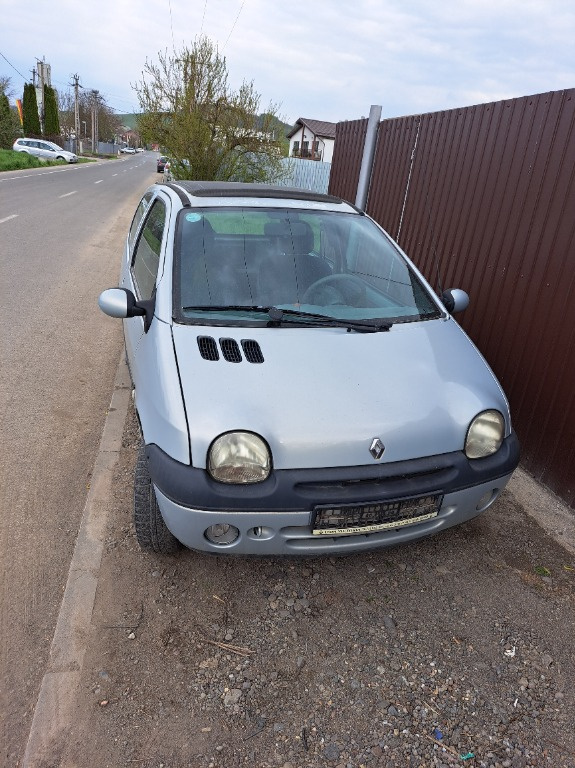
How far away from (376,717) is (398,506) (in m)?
0.82

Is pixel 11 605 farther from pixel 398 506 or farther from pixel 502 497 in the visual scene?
pixel 502 497

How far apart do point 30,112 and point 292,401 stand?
5938 cm

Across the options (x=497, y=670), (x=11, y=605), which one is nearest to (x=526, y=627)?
(x=497, y=670)

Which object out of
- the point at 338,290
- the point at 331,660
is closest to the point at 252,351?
the point at 338,290

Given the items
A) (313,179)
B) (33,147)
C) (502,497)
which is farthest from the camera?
(33,147)

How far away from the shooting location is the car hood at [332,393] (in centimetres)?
226

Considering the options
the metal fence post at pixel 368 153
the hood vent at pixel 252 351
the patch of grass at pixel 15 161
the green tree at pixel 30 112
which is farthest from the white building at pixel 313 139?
the hood vent at pixel 252 351

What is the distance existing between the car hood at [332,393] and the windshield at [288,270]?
0.24m

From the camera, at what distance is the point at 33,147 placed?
40.8 m

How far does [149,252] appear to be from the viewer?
360 cm

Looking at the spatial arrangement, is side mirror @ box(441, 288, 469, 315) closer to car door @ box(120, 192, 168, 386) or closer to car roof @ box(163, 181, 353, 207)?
car roof @ box(163, 181, 353, 207)

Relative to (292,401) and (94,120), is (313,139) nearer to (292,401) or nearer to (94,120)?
(292,401)

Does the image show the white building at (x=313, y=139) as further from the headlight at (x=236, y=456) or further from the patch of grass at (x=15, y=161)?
the headlight at (x=236, y=456)

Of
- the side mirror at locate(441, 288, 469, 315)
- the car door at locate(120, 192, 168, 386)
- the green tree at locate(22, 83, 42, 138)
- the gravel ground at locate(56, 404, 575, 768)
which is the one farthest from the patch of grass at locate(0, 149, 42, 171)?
the gravel ground at locate(56, 404, 575, 768)
